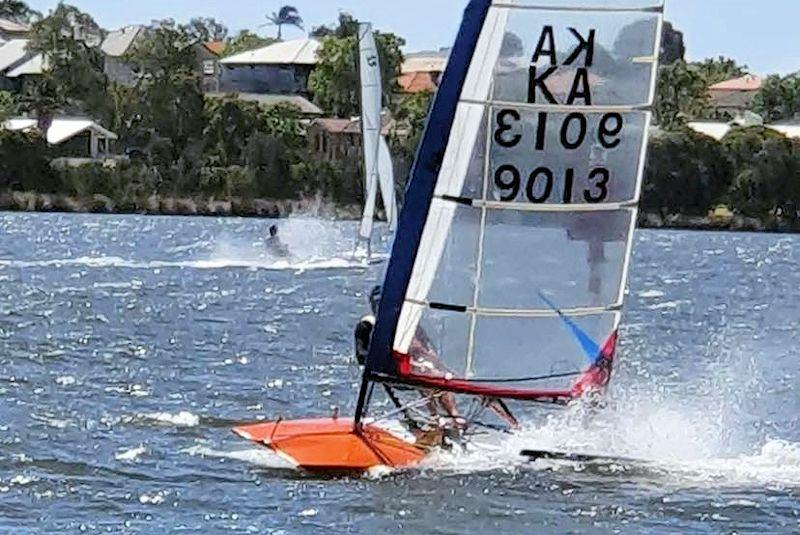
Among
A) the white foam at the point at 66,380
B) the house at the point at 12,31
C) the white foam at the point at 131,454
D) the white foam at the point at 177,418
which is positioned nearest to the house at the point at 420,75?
the house at the point at 12,31

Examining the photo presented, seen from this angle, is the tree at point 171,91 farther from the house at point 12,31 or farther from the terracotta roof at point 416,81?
the house at point 12,31

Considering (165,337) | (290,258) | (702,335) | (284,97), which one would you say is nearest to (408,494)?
(165,337)

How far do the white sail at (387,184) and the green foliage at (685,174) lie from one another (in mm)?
66147

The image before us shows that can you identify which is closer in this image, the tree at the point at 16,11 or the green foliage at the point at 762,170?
the green foliage at the point at 762,170

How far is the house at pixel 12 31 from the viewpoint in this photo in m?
161

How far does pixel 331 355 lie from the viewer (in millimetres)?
32438

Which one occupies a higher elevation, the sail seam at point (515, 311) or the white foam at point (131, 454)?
the sail seam at point (515, 311)

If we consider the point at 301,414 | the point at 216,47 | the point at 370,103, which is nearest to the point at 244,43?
the point at 216,47

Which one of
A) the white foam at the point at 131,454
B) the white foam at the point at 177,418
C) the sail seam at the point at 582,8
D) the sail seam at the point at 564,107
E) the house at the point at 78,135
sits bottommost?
the house at the point at 78,135

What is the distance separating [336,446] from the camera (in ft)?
59.8

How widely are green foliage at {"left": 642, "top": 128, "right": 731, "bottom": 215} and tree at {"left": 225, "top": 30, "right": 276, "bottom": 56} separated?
47680 millimetres

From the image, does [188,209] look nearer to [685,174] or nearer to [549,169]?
[685,174]

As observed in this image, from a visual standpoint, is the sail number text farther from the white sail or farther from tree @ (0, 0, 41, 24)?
tree @ (0, 0, 41, 24)

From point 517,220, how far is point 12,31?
152455mm
